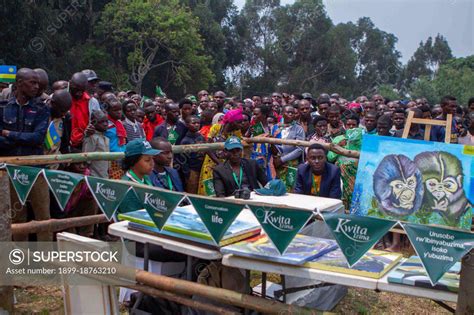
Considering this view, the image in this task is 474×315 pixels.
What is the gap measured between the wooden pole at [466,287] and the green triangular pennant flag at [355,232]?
404 mm

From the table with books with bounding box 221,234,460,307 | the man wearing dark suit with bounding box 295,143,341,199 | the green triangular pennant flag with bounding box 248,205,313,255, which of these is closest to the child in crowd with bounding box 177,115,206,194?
the man wearing dark suit with bounding box 295,143,341,199

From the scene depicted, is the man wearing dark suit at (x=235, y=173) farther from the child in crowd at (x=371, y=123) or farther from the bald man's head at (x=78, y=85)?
the child in crowd at (x=371, y=123)

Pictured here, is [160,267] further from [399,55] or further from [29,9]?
[399,55]

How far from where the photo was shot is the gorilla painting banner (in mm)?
4688

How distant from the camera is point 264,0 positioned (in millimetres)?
54531

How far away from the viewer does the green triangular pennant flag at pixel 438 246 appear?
2.43 meters

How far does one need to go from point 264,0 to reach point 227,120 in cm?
4993

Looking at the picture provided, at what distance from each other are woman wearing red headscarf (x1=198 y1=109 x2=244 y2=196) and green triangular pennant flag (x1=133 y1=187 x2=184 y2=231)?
11.9 feet

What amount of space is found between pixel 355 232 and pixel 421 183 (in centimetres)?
235

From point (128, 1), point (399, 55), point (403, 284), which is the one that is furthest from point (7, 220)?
point (399, 55)

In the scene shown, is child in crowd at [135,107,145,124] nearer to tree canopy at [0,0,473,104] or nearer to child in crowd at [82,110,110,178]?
child in crowd at [82,110,110,178]

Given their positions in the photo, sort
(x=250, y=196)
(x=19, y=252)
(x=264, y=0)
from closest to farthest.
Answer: (x=19, y=252) → (x=250, y=196) → (x=264, y=0)

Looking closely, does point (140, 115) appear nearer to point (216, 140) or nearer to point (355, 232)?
point (216, 140)

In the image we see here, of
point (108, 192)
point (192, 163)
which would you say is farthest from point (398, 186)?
point (192, 163)
